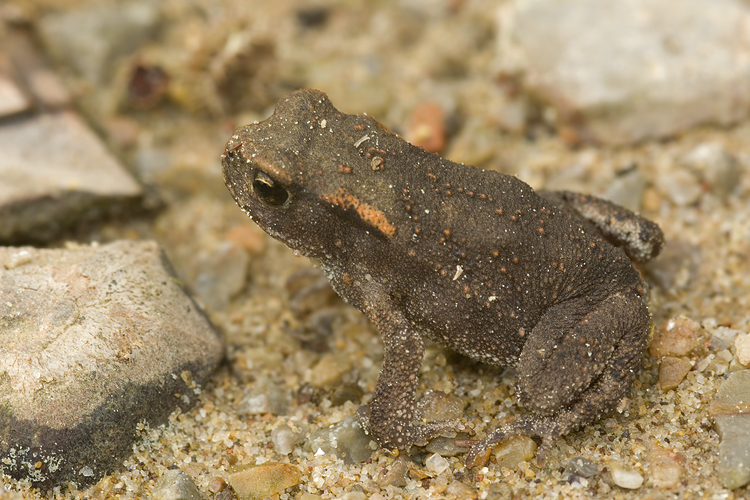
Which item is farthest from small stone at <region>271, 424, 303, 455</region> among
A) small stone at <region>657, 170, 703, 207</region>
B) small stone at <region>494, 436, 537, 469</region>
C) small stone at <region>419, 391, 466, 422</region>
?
small stone at <region>657, 170, 703, 207</region>

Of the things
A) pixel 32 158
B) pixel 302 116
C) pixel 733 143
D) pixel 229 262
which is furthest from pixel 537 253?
pixel 32 158

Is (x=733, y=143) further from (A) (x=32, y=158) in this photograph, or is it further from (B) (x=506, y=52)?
(A) (x=32, y=158)

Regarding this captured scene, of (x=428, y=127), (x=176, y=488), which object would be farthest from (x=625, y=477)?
(x=428, y=127)

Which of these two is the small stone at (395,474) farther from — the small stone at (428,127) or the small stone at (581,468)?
the small stone at (428,127)

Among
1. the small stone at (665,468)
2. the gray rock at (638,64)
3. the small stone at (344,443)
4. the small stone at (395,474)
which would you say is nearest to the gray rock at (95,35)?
the gray rock at (638,64)

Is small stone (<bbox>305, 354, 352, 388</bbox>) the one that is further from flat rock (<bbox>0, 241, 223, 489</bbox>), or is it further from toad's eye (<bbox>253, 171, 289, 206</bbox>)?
toad's eye (<bbox>253, 171, 289, 206</bbox>)
